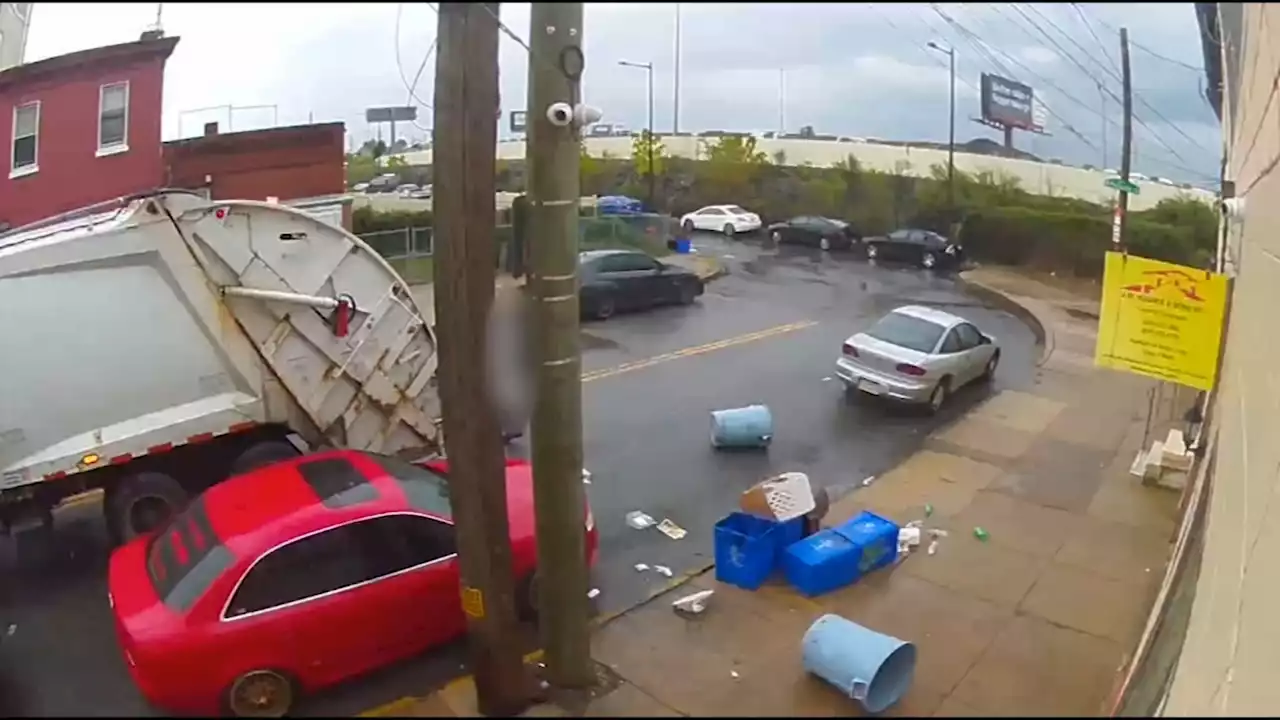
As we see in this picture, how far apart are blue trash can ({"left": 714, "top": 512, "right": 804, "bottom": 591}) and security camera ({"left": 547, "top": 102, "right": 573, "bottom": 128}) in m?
2.31

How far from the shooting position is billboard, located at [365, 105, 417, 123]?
11.6ft

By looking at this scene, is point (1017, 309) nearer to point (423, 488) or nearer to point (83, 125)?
point (423, 488)

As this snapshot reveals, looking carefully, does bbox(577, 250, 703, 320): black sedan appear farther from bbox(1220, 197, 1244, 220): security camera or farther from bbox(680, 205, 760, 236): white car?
bbox(1220, 197, 1244, 220): security camera

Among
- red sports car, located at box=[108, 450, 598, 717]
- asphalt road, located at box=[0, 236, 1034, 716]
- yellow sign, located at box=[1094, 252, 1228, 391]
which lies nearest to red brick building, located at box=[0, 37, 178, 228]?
asphalt road, located at box=[0, 236, 1034, 716]

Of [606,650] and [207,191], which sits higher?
[207,191]

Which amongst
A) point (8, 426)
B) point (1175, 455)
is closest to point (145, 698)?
point (8, 426)

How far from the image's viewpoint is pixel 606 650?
143 inches

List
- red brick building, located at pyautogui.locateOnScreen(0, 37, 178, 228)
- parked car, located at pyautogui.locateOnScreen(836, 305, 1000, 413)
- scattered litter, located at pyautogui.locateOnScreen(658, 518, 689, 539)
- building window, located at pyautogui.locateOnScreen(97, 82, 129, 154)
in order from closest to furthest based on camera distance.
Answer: red brick building, located at pyautogui.locateOnScreen(0, 37, 178, 228)
building window, located at pyautogui.locateOnScreen(97, 82, 129, 154)
scattered litter, located at pyautogui.locateOnScreen(658, 518, 689, 539)
parked car, located at pyautogui.locateOnScreen(836, 305, 1000, 413)

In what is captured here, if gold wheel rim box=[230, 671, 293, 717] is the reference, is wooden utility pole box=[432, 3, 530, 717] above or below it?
above

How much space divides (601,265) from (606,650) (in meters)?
7.05

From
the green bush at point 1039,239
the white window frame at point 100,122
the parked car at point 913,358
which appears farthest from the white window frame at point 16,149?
the green bush at point 1039,239

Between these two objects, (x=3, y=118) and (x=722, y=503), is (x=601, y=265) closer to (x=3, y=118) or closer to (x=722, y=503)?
(x=722, y=503)

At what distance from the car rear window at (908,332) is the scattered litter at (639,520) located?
133 inches

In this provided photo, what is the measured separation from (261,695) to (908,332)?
6.46m
